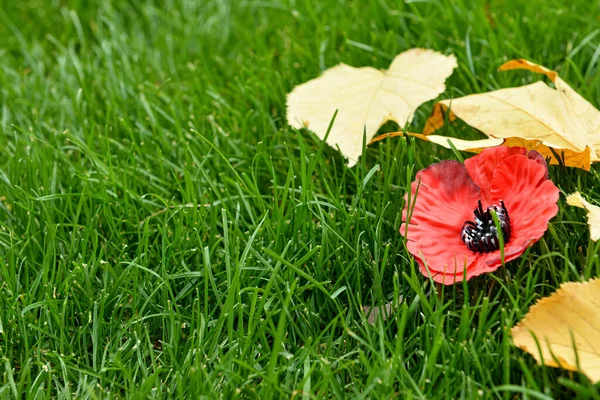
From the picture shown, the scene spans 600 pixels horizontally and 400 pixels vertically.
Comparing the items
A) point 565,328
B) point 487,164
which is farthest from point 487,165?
point 565,328

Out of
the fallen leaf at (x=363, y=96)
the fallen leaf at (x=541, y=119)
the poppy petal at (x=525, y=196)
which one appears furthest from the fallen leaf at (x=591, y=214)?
the fallen leaf at (x=363, y=96)

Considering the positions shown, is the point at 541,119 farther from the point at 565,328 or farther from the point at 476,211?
the point at 565,328

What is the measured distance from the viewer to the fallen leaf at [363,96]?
1636 mm

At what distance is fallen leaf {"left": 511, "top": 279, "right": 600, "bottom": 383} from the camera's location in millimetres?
1079

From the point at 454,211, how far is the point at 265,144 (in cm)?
60

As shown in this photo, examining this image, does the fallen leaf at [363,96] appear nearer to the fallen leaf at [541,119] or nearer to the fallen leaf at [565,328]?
the fallen leaf at [541,119]

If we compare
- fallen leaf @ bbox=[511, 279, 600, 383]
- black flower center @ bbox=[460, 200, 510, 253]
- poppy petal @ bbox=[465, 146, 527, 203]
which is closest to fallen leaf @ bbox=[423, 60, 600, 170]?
poppy petal @ bbox=[465, 146, 527, 203]

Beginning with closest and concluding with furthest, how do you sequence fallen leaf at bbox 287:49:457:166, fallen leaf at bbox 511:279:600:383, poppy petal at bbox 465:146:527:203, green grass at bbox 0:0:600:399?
1. fallen leaf at bbox 511:279:600:383
2. green grass at bbox 0:0:600:399
3. poppy petal at bbox 465:146:527:203
4. fallen leaf at bbox 287:49:457:166

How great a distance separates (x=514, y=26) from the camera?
79.1 inches

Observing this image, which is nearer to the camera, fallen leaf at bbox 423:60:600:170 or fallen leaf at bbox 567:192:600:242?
fallen leaf at bbox 567:192:600:242

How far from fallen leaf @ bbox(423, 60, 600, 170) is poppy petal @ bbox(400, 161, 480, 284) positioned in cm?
9

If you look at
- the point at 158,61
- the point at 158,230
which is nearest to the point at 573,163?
the point at 158,230

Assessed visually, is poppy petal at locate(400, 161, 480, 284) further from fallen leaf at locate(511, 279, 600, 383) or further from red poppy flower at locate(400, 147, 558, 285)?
fallen leaf at locate(511, 279, 600, 383)

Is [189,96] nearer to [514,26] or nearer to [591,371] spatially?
[514,26]
